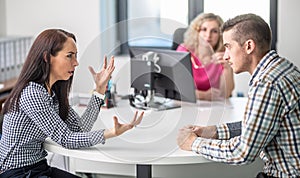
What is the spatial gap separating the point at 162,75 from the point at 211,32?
804mm

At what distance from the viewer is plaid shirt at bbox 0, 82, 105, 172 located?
2332 mm

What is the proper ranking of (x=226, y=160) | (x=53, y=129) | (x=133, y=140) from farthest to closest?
(x=133, y=140)
(x=53, y=129)
(x=226, y=160)

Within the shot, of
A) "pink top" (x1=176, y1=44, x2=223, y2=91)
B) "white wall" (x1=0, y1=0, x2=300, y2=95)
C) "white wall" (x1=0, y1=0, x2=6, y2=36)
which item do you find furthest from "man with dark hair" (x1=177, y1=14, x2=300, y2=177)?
"white wall" (x1=0, y1=0, x2=6, y2=36)

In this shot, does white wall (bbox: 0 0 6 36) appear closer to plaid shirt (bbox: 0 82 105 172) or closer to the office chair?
the office chair

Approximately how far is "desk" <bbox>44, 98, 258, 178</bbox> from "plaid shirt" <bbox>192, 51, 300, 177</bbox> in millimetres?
260

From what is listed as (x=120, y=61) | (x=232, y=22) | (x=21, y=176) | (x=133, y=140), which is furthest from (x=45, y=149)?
(x=120, y=61)

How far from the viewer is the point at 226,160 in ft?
7.04

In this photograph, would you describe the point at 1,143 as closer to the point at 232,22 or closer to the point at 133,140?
the point at 133,140

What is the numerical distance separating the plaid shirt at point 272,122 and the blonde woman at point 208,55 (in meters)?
1.47

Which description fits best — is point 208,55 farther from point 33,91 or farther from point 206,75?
point 33,91

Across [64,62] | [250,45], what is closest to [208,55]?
[64,62]

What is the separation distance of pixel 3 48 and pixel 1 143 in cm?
176

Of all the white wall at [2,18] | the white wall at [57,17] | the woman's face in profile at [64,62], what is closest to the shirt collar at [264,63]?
the woman's face in profile at [64,62]

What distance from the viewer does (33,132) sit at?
7.78ft
